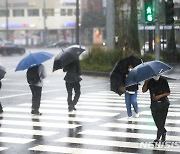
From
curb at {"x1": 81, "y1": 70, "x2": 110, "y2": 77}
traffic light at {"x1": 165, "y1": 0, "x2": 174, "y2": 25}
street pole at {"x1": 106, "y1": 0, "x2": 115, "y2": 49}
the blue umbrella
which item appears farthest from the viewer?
street pole at {"x1": 106, "y1": 0, "x2": 115, "y2": 49}

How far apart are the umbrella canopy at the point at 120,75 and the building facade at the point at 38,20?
7245 cm

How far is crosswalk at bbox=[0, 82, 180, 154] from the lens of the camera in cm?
973

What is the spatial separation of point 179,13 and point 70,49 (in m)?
26.2

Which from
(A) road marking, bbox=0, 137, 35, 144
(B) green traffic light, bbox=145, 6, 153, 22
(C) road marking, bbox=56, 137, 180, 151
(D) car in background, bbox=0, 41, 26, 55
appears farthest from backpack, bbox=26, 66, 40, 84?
(D) car in background, bbox=0, 41, 26, 55

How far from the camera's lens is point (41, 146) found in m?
9.98

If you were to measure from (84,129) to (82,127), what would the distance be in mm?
264

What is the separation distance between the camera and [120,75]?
12.4m

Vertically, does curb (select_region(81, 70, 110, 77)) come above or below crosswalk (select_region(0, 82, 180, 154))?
below

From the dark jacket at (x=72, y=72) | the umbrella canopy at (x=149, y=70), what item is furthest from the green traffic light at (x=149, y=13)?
the umbrella canopy at (x=149, y=70)

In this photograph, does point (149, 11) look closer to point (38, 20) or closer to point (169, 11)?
point (169, 11)

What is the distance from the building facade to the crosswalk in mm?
70133

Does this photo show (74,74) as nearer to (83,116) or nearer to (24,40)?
(83,116)

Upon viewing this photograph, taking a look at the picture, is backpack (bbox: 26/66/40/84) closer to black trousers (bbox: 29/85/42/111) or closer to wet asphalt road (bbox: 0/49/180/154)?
black trousers (bbox: 29/85/42/111)

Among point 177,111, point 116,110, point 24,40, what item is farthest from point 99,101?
point 24,40
